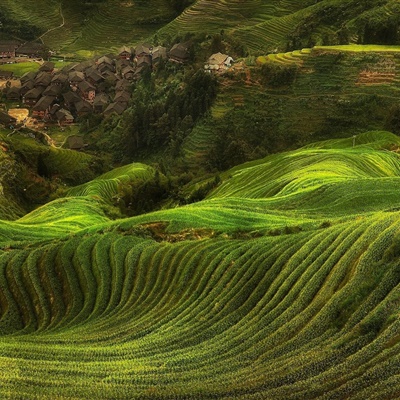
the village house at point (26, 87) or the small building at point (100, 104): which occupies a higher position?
the village house at point (26, 87)

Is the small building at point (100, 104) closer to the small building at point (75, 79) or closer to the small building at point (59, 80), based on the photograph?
the small building at point (75, 79)

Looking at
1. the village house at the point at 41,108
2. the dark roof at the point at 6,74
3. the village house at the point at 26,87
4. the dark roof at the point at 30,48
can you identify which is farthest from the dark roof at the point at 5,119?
the dark roof at the point at 30,48

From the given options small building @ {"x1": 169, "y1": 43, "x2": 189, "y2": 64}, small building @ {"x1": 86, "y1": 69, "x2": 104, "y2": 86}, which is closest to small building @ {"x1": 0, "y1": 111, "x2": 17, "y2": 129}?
small building @ {"x1": 86, "y1": 69, "x2": 104, "y2": 86}

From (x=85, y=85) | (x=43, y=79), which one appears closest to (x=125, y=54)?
(x=85, y=85)

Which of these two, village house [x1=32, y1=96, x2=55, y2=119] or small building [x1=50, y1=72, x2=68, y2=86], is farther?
small building [x1=50, y1=72, x2=68, y2=86]

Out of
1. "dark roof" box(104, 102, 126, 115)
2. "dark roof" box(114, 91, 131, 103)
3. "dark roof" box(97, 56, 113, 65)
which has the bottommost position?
"dark roof" box(104, 102, 126, 115)

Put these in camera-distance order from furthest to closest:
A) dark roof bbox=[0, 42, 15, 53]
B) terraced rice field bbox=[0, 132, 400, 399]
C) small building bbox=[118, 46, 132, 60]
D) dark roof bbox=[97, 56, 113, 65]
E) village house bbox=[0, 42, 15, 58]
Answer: dark roof bbox=[0, 42, 15, 53]
village house bbox=[0, 42, 15, 58]
small building bbox=[118, 46, 132, 60]
dark roof bbox=[97, 56, 113, 65]
terraced rice field bbox=[0, 132, 400, 399]

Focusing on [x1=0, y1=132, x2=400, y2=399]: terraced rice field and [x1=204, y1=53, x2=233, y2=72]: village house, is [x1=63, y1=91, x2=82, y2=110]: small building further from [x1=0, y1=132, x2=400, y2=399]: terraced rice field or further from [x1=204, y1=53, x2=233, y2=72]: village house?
[x1=0, y1=132, x2=400, y2=399]: terraced rice field

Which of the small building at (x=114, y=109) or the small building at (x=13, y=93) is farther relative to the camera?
the small building at (x=13, y=93)

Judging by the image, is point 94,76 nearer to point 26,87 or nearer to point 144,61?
point 144,61
